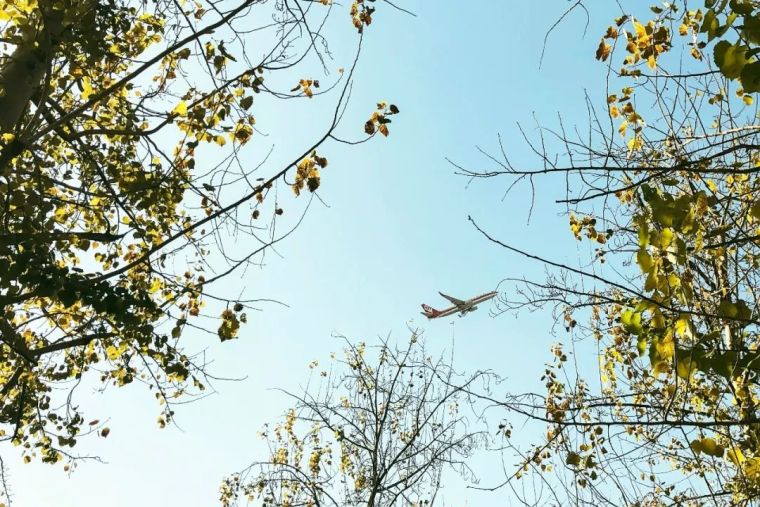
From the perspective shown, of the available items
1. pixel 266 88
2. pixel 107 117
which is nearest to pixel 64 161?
pixel 107 117

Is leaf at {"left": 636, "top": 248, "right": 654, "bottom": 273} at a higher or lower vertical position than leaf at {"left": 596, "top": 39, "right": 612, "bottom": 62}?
lower

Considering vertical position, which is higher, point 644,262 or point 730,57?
point 730,57

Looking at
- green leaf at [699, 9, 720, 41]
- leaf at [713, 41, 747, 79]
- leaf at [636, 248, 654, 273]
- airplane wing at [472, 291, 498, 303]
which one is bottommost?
leaf at [636, 248, 654, 273]

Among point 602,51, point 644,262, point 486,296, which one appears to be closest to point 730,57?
point 644,262

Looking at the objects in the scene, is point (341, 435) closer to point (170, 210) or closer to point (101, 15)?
point (170, 210)

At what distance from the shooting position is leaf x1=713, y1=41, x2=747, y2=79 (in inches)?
66.4

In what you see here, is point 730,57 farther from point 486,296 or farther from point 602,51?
point 486,296

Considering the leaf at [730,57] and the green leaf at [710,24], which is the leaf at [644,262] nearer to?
the leaf at [730,57]

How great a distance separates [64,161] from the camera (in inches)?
266

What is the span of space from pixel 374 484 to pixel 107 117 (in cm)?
619

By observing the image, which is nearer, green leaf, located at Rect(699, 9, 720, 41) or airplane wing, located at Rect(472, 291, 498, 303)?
green leaf, located at Rect(699, 9, 720, 41)

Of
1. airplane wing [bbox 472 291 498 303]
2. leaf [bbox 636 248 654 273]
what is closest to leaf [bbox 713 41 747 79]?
leaf [bbox 636 248 654 273]

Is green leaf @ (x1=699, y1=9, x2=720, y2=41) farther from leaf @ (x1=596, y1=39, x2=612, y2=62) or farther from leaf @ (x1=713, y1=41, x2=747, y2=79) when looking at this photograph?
leaf @ (x1=596, y1=39, x2=612, y2=62)

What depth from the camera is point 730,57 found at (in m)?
1.70
